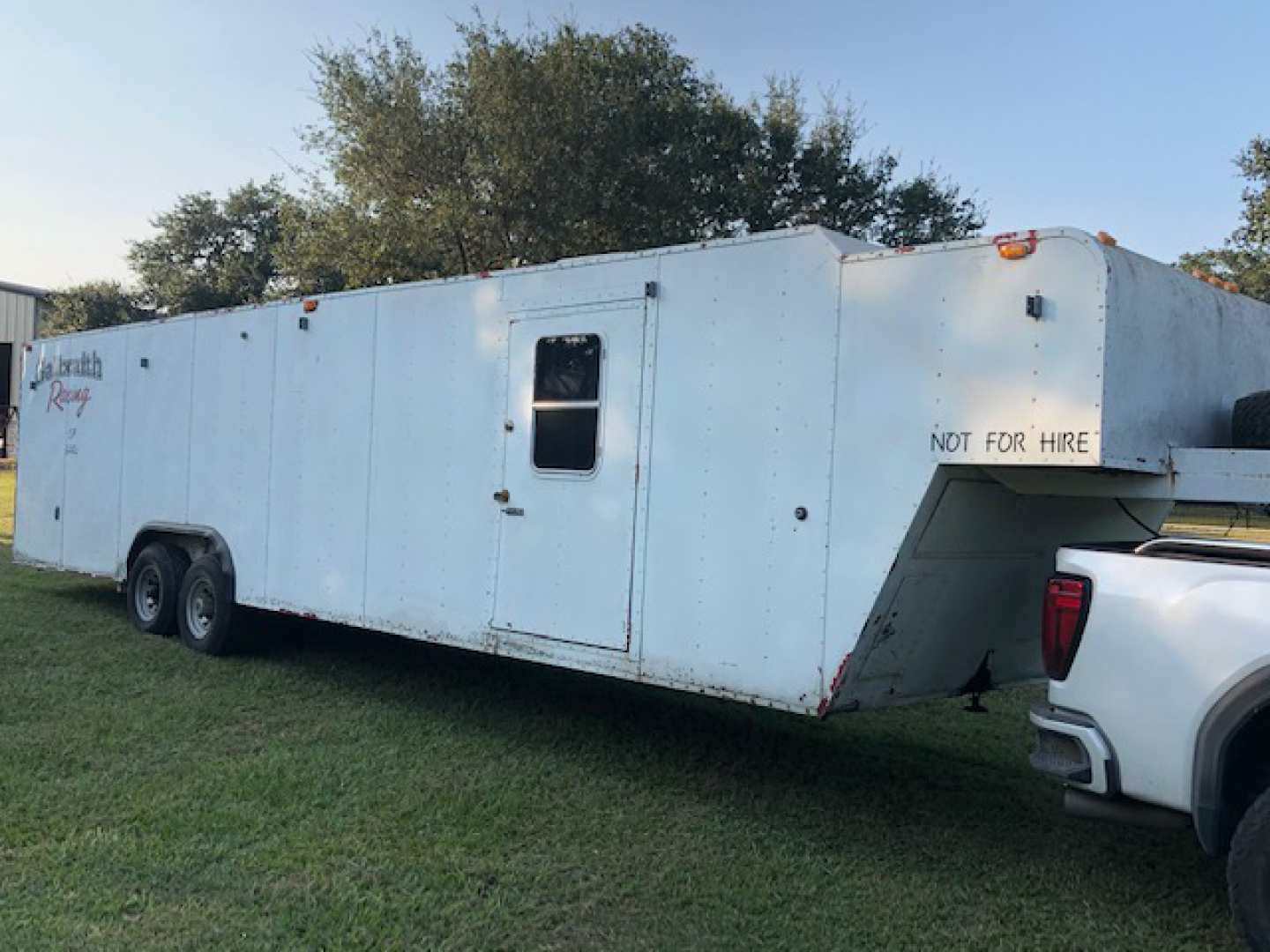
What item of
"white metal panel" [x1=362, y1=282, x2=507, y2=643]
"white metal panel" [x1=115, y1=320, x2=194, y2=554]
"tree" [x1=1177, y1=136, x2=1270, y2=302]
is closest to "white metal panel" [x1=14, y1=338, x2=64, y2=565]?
"white metal panel" [x1=115, y1=320, x2=194, y2=554]

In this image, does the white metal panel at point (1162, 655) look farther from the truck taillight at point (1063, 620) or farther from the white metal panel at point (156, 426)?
the white metal panel at point (156, 426)

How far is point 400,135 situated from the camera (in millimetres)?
21000

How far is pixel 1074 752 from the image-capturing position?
142 inches

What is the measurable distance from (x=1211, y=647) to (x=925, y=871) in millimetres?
1682

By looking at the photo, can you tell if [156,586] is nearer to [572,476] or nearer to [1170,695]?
[572,476]

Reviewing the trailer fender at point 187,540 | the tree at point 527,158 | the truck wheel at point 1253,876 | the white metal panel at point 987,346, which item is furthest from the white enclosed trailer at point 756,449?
the tree at point 527,158

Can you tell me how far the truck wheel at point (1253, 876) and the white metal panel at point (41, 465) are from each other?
32.2ft

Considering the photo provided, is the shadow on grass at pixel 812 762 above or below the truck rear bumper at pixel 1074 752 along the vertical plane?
below

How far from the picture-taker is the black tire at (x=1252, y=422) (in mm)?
4066

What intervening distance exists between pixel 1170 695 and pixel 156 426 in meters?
7.92

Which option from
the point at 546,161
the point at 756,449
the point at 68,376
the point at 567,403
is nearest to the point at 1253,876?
the point at 756,449

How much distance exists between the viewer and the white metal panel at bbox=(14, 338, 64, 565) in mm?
9891

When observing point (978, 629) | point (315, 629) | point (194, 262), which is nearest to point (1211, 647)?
point (978, 629)

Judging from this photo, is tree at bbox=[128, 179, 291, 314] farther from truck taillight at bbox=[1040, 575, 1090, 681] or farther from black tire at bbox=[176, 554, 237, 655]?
truck taillight at bbox=[1040, 575, 1090, 681]
